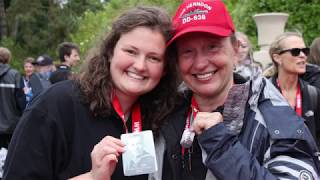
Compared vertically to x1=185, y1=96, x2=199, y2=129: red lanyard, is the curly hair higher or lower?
higher

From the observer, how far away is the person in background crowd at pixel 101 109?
232cm

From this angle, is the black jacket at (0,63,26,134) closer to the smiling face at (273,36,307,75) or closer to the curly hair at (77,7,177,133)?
the smiling face at (273,36,307,75)

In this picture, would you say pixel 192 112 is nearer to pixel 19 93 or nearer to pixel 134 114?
pixel 134 114

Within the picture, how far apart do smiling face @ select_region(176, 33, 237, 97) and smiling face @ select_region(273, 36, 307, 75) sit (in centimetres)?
275

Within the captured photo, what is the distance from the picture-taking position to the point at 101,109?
2.50 m

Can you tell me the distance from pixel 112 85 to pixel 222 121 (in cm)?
67

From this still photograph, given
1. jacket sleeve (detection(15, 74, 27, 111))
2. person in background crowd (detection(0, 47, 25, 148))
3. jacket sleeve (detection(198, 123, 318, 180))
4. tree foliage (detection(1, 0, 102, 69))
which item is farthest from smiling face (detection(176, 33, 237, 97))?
tree foliage (detection(1, 0, 102, 69))

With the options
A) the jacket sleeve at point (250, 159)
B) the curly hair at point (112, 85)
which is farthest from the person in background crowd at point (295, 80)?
the jacket sleeve at point (250, 159)

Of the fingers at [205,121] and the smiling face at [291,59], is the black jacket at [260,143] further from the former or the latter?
the smiling face at [291,59]

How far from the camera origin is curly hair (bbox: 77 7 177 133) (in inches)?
Answer: 99.0

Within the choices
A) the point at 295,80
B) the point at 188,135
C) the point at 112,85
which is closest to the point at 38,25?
the point at 295,80

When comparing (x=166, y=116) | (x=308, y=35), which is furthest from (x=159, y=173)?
(x=308, y=35)

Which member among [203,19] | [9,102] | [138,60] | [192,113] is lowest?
[9,102]

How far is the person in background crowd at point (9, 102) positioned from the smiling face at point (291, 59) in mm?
4430
